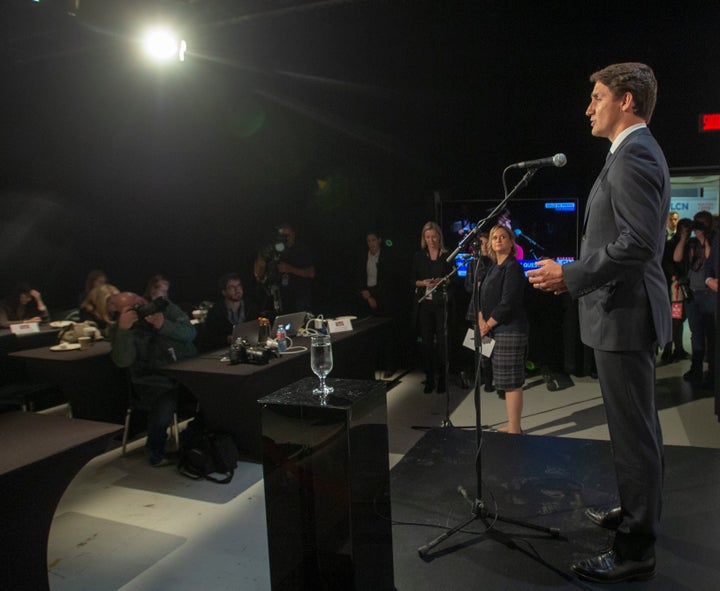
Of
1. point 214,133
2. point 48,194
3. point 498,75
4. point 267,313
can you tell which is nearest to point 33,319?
point 48,194

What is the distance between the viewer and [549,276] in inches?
66.2

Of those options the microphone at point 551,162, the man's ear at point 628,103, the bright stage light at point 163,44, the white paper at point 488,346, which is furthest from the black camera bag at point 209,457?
the bright stage light at point 163,44

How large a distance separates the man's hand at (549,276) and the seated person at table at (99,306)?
3.65 metres

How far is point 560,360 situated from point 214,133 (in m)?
4.48

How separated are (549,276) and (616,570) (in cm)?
95

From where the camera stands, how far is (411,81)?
4859 mm

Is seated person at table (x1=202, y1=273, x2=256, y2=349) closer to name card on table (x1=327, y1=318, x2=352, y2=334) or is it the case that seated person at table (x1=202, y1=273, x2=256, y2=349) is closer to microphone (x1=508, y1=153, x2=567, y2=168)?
name card on table (x1=327, y1=318, x2=352, y2=334)

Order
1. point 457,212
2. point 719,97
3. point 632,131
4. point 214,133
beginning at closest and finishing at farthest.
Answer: point 632,131, point 719,97, point 457,212, point 214,133

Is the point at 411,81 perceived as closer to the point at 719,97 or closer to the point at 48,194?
the point at 719,97

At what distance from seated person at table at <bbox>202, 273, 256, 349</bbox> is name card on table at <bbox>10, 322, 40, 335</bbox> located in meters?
1.35

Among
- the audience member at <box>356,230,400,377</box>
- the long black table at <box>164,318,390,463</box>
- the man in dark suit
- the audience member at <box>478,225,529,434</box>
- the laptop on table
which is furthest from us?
the audience member at <box>356,230,400,377</box>

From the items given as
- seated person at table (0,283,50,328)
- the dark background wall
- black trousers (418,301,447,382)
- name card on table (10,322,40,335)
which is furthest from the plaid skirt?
seated person at table (0,283,50,328)

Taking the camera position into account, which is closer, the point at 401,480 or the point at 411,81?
the point at 401,480

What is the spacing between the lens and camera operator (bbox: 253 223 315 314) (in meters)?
5.21
